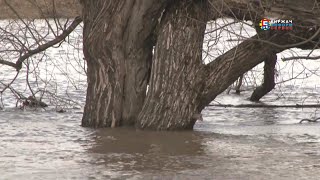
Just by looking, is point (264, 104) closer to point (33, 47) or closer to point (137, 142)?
point (33, 47)

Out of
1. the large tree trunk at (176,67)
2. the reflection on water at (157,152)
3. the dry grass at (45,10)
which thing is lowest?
the reflection on water at (157,152)

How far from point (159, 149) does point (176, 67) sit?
→ 67.5 inches

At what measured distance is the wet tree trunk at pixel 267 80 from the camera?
14125mm

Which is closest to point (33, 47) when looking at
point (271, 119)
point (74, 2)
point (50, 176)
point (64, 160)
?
point (74, 2)

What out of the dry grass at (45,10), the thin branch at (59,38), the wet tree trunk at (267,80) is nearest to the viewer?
the thin branch at (59,38)

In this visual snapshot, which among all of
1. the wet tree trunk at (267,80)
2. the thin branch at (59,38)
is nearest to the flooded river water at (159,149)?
the thin branch at (59,38)

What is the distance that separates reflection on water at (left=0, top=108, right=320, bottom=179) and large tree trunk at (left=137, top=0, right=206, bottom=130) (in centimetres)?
30

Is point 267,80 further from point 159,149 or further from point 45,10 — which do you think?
point 159,149

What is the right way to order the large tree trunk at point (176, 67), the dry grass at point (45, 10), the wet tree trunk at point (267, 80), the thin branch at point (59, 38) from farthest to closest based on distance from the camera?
the wet tree trunk at point (267, 80) < the dry grass at point (45, 10) < the thin branch at point (59, 38) < the large tree trunk at point (176, 67)

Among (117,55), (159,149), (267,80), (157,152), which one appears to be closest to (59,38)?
(117,55)

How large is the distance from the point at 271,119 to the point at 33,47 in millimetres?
4526

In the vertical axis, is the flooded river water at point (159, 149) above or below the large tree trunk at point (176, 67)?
below

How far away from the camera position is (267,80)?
14.5 m

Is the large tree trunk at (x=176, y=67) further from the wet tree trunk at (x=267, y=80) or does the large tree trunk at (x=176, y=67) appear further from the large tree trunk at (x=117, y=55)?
the wet tree trunk at (x=267, y=80)
